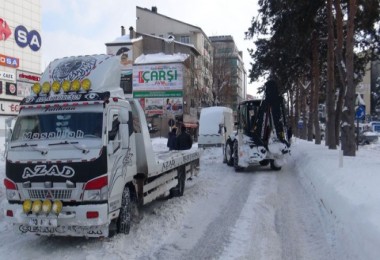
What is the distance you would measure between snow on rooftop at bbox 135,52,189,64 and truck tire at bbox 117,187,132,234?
46.9 metres

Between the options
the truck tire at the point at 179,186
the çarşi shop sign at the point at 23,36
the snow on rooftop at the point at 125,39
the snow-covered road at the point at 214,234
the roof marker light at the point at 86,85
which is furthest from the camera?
the snow on rooftop at the point at 125,39

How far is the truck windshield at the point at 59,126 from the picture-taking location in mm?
7062

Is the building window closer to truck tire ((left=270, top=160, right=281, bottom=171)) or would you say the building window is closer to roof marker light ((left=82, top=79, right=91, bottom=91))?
truck tire ((left=270, top=160, right=281, bottom=171))

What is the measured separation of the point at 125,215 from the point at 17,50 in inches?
869

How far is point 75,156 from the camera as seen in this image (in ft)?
22.1

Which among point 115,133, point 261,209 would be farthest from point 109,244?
point 261,209

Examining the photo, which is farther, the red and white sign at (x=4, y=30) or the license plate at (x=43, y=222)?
the red and white sign at (x=4, y=30)

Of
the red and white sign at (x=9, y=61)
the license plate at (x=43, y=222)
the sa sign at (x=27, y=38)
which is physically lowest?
the license plate at (x=43, y=222)

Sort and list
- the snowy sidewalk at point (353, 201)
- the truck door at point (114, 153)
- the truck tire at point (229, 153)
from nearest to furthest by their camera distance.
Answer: the snowy sidewalk at point (353, 201) → the truck door at point (114, 153) → the truck tire at point (229, 153)

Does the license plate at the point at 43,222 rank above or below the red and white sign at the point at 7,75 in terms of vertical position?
below

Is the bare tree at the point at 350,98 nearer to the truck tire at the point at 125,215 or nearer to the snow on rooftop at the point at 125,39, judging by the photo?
the truck tire at the point at 125,215

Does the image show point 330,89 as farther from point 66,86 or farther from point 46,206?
point 46,206

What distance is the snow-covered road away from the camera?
664 centimetres

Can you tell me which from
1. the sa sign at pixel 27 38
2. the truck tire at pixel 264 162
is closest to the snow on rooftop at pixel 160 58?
the sa sign at pixel 27 38
